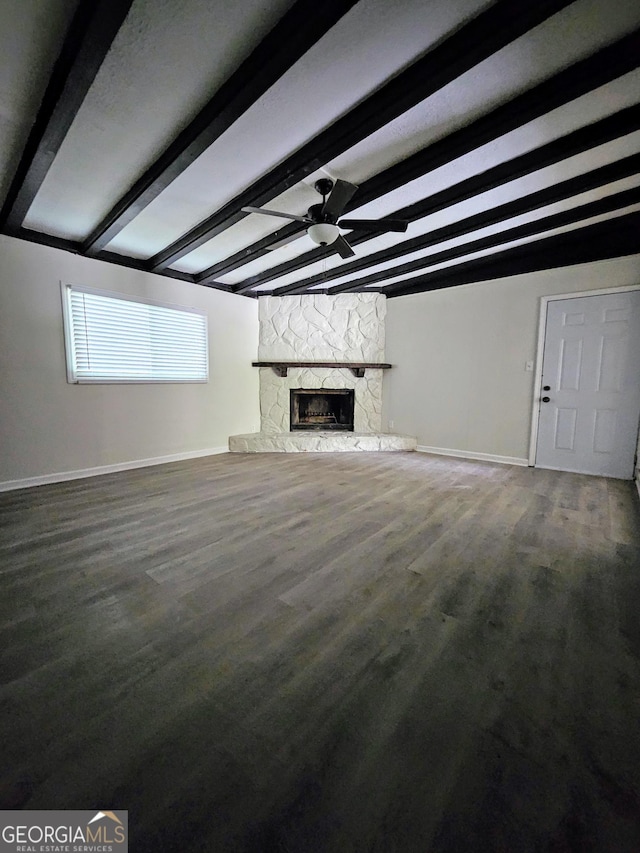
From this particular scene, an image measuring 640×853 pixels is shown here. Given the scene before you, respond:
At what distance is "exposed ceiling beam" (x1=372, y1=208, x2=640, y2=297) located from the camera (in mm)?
3562

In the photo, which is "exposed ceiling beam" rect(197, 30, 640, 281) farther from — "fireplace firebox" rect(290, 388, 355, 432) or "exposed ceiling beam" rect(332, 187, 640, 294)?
"fireplace firebox" rect(290, 388, 355, 432)

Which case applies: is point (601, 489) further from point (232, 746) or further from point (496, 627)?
point (232, 746)

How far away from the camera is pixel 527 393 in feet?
14.4

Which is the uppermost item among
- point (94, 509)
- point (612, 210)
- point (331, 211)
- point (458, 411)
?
point (612, 210)

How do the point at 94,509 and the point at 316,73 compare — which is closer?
the point at 316,73

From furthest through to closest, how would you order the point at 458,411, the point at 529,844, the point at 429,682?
the point at 458,411, the point at 429,682, the point at 529,844

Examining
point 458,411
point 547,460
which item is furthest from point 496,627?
point 458,411

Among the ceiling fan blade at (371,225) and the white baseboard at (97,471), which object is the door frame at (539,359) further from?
the white baseboard at (97,471)

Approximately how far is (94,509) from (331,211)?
124 inches

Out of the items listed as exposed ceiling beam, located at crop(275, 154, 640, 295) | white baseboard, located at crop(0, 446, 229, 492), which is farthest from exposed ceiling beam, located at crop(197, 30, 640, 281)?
white baseboard, located at crop(0, 446, 229, 492)

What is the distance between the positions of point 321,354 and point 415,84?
13.1 ft

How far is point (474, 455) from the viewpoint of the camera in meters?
4.86

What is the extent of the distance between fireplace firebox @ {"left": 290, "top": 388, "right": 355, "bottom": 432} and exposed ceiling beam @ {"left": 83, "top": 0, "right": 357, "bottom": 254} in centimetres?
368

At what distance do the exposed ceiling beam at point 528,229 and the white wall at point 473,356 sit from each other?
0.74m
